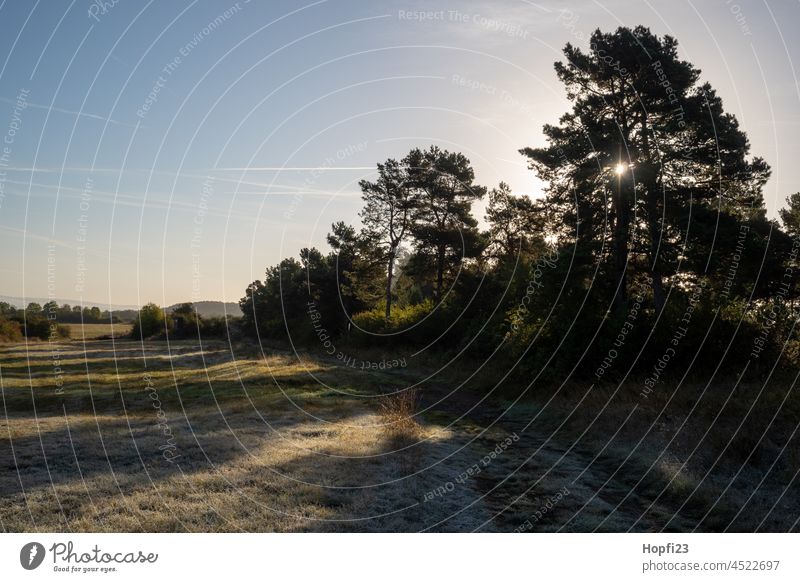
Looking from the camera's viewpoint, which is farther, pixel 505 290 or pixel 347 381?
pixel 505 290

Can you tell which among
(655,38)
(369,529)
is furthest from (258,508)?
(655,38)

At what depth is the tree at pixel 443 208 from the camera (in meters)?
58.1

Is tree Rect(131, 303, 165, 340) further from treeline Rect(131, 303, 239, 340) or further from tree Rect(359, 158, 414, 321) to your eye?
tree Rect(359, 158, 414, 321)

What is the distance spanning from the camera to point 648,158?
29906 millimetres

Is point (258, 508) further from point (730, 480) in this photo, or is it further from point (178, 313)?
point (178, 313)

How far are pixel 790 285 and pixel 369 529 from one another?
2490 cm

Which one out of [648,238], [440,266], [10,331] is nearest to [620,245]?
[648,238]

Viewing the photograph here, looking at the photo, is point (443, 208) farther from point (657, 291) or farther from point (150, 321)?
point (150, 321)

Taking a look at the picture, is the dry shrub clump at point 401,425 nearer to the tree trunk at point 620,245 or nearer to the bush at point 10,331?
the tree trunk at point 620,245

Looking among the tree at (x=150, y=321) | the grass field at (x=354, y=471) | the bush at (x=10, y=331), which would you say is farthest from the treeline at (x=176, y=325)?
the grass field at (x=354, y=471)

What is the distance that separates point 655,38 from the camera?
3048 cm
